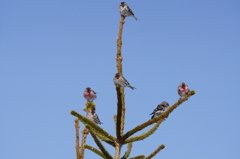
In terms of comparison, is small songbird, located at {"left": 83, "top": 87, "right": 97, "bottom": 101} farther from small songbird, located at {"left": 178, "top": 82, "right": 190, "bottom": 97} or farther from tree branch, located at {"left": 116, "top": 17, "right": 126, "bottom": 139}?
A: small songbird, located at {"left": 178, "top": 82, "right": 190, "bottom": 97}

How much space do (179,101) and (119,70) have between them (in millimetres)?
1644

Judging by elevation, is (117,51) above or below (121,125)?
above

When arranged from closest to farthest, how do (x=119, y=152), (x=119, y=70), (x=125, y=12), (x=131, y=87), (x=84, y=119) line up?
(x=84, y=119), (x=119, y=152), (x=119, y=70), (x=131, y=87), (x=125, y=12)

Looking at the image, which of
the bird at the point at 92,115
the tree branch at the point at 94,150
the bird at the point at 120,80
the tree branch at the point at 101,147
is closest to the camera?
the tree branch at the point at 101,147

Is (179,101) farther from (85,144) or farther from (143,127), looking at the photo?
(85,144)

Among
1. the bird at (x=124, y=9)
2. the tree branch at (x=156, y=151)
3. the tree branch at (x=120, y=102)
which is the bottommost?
the tree branch at (x=156, y=151)

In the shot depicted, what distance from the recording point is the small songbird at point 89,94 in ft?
22.0

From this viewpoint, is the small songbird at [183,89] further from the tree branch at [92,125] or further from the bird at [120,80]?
the tree branch at [92,125]

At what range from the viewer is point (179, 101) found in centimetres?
541

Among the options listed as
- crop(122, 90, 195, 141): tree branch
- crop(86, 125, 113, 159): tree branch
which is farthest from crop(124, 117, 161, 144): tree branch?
crop(86, 125, 113, 159): tree branch

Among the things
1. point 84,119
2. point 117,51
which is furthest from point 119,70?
point 84,119

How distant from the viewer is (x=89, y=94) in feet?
22.0

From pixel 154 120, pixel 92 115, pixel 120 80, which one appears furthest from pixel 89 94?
pixel 154 120

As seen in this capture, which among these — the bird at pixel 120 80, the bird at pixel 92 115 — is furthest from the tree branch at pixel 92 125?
the bird at pixel 120 80
